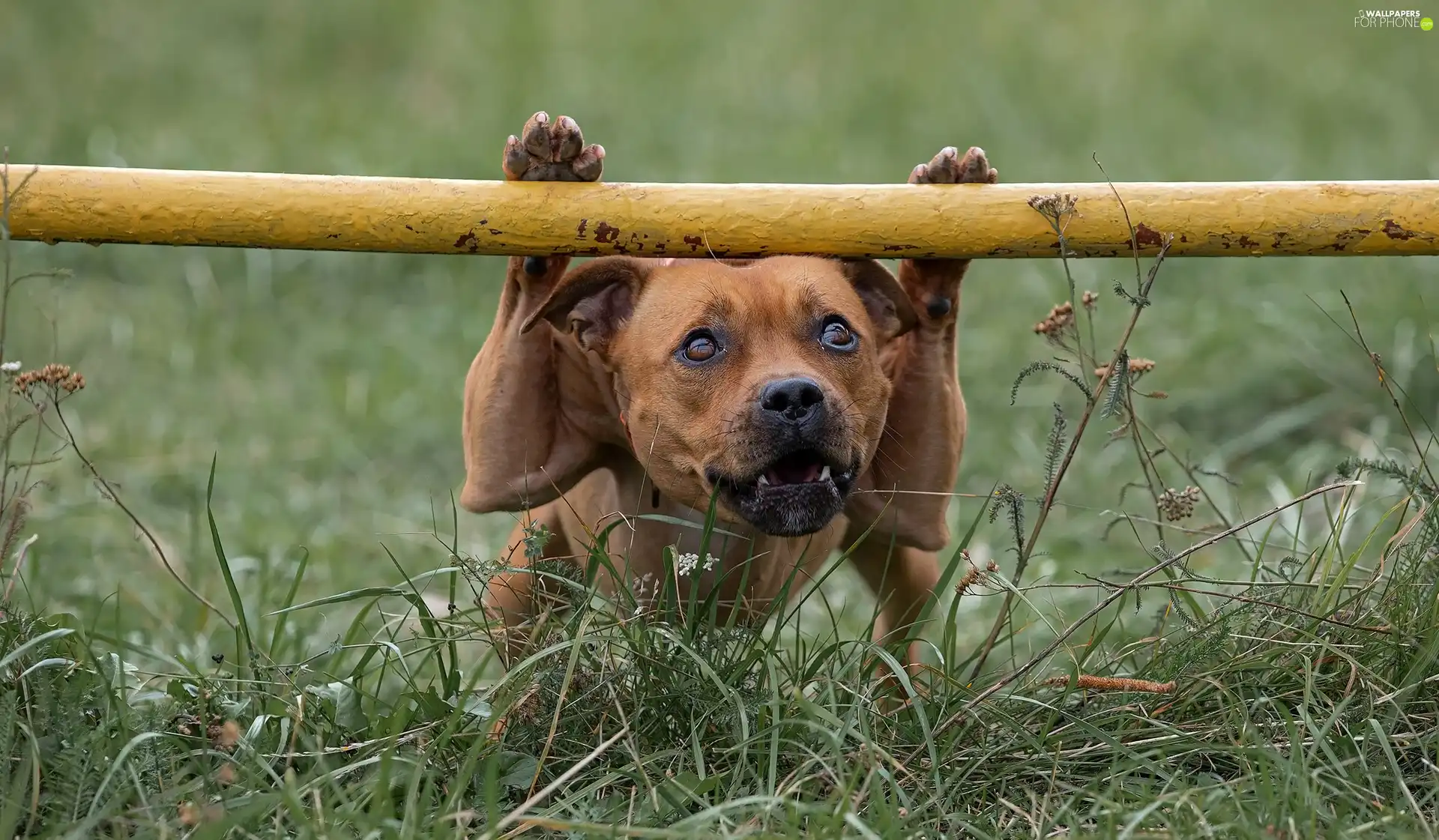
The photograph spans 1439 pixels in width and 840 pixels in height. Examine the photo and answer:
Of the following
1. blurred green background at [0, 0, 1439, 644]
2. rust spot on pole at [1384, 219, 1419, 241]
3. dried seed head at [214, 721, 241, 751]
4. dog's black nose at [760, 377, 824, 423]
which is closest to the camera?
dried seed head at [214, 721, 241, 751]

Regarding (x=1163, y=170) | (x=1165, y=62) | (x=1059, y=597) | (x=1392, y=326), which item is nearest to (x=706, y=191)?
(x=1059, y=597)

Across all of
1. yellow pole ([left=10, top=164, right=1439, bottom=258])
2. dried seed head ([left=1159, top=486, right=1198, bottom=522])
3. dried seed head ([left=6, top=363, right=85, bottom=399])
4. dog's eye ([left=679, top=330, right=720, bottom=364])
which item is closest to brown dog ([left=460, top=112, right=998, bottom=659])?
dog's eye ([left=679, top=330, right=720, bottom=364])

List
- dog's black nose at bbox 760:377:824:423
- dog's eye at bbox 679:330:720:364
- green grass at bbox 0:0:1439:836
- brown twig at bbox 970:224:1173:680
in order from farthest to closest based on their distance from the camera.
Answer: dog's eye at bbox 679:330:720:364
dog's black nose at bbox 760:377:824:423
brown twig at bbox 970:224:1173:680
green grass at bbox 0:0:1439:836

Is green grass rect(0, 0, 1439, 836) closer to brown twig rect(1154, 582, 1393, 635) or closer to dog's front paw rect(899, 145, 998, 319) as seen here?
brown twig rect(1154, 582, 1393, 635)

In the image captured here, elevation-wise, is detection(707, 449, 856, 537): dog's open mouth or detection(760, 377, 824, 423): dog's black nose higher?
detection(760, 377, 824, 423): dog's black nose

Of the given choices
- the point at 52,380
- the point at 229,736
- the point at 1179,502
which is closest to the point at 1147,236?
the point at 1179,502

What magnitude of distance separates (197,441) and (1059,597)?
13.2ft

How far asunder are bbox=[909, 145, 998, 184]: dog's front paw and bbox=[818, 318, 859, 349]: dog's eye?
0.37 meters

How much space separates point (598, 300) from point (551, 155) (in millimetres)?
551

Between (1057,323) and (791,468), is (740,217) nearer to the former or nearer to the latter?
(791,468)

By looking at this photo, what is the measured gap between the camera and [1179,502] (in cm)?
339

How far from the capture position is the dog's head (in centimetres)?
334

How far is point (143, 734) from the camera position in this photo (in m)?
2.73

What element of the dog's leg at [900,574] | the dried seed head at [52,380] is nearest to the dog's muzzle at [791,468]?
the dog's leg at [900,574]
